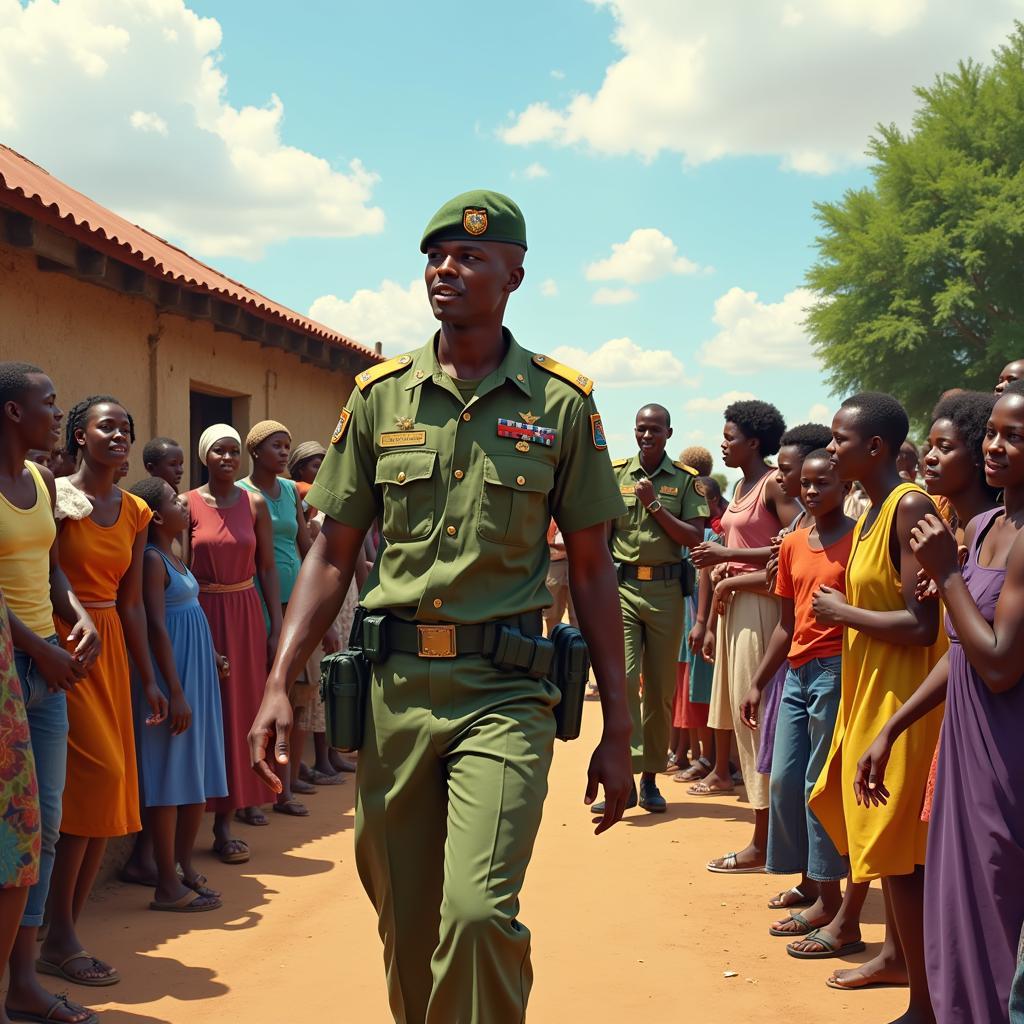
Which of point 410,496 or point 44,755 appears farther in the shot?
point 44,755

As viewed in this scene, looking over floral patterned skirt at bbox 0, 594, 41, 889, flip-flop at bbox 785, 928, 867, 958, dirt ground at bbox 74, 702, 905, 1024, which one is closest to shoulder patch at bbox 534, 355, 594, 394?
floral patterned skirt at bbox 0, 594, 41, 889

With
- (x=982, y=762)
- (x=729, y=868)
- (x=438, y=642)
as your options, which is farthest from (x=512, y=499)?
(x=729, y=868)

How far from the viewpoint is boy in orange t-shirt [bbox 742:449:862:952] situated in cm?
527

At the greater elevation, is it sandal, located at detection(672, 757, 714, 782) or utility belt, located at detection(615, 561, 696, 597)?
utility belt, located at detection(615, 561, 696, 597)

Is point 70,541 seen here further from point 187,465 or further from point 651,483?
point 187,465

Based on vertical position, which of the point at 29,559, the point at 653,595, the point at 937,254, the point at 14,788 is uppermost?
the point at 937,254

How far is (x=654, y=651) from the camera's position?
819 centimetres

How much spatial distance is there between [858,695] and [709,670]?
4210 millimetres

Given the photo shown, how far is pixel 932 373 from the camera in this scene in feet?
106

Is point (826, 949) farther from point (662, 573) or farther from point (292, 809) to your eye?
point (292, 809)

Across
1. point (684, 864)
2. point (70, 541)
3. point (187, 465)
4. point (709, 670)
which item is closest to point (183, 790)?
point (70, 541)

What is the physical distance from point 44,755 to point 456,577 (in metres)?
2.06

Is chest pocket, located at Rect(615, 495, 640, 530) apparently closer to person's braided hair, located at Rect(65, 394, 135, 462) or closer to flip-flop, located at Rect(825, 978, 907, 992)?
person's braided hair, located at Rect(65, 394, 135, 462)

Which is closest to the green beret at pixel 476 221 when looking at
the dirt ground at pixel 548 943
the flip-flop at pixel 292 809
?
the dirt ground at pixel 548 943
